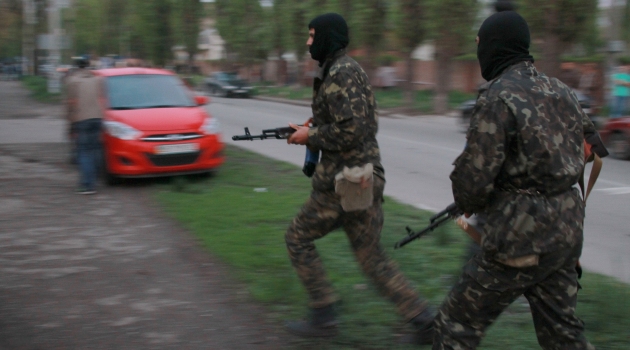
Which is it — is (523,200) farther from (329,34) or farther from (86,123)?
(86,123)

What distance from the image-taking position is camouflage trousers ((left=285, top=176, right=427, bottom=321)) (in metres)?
3.94

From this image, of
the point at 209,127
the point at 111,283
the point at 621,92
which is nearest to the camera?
the point at 111,283

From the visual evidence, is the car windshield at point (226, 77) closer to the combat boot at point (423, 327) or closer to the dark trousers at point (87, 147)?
the dark trousers at point (87, 147)

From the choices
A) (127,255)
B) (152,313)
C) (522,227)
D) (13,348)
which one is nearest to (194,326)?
(152,313)

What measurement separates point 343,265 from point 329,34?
2.20 meters

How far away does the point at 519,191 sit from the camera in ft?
9.19

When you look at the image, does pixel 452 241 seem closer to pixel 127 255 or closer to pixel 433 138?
pixel 127 255

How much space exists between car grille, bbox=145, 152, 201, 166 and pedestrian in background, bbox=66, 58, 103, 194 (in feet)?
2.35

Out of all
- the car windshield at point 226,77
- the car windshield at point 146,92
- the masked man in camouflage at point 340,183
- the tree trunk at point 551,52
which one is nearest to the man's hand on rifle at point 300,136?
the masked man in camouflage at point 340,183

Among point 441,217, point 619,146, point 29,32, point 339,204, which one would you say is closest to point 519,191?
point 441,217

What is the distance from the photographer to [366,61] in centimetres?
2828

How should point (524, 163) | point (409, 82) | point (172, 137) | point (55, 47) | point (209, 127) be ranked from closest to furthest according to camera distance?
1. point (524, 163)
2. point (172, 137)
3. point (209, 127)
4. point (409, 82)
5. point (55, 47)

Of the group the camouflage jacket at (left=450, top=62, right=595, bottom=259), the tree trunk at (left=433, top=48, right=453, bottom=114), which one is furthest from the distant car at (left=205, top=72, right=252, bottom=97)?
the camouflage jacket at (left=450, top=62, right=595, bottom=259)

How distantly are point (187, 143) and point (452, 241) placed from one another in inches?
167
